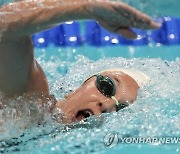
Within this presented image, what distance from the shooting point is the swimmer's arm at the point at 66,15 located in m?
1.09

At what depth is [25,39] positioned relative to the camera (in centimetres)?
132

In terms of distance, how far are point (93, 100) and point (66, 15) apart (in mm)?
603

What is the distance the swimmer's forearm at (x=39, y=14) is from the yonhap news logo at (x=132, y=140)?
56cm

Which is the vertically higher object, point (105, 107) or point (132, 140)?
point (105, 107)

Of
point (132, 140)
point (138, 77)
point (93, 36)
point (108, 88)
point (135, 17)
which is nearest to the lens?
point (135, 17)

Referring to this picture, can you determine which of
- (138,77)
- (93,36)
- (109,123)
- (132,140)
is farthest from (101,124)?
(93,36)

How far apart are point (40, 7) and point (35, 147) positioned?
1.78 ft

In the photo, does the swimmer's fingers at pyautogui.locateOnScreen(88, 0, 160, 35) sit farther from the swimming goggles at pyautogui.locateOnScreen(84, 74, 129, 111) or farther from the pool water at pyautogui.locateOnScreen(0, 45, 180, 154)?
the swimming goggles at pyautogui.locateOnScreen(84, 74, 129, 111)

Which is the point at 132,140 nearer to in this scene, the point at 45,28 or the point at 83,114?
the point at 83,114

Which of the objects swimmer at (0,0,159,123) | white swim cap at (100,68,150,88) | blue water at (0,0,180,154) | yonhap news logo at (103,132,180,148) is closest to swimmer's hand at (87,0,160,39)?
swimmer at (0,0,159,123)

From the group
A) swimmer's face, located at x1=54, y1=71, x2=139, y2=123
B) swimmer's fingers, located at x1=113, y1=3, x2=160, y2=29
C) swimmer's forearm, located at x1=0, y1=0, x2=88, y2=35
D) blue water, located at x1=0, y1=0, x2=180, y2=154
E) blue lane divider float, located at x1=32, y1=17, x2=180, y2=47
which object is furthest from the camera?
blue lane divider float, located at x1=32, y1=17, x2=180, y2=47

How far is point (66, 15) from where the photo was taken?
120cm

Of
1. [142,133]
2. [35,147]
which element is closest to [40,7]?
[35,147]

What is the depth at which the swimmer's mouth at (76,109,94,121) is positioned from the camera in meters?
1.73
